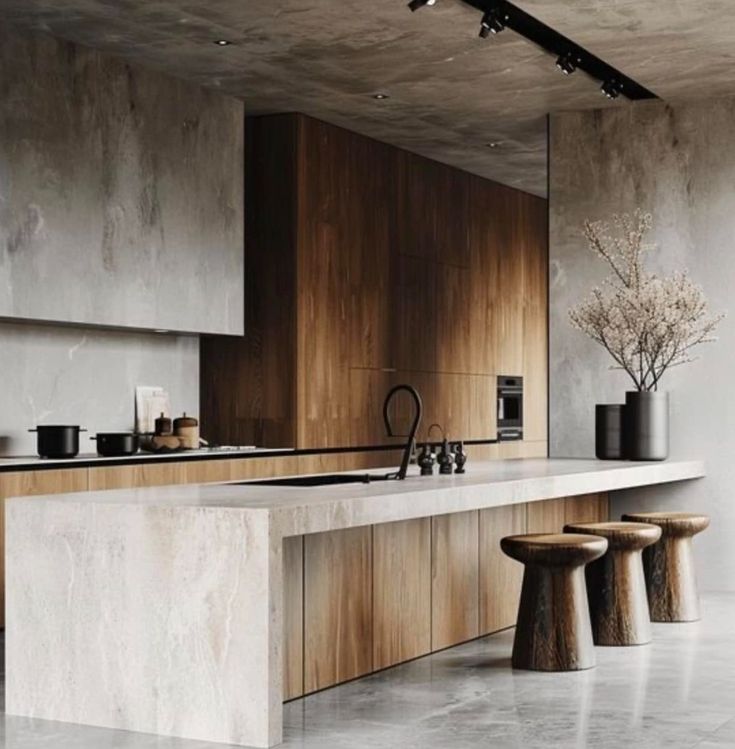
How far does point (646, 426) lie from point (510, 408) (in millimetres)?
4046

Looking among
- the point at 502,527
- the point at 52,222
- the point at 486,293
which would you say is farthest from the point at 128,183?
the point at 486,293

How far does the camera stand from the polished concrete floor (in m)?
4.12

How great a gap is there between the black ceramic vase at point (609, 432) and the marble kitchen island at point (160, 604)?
2.99 metres

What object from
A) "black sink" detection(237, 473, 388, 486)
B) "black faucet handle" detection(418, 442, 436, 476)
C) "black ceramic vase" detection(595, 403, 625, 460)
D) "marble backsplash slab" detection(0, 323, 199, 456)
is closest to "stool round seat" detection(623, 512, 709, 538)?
"black ceramic vase" detection(595, 403, 625, 460)

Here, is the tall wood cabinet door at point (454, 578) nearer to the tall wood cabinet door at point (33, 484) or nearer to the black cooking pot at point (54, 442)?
the tall wood cabinet door at point (33, 484)

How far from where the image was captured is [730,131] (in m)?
7.77

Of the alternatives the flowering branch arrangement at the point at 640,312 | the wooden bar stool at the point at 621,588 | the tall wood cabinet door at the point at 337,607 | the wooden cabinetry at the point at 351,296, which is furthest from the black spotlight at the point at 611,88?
the tall wood cabinet door at the point at 337,607

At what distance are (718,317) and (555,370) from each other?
3.34 ft

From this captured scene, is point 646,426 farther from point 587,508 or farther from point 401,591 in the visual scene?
point 401,591

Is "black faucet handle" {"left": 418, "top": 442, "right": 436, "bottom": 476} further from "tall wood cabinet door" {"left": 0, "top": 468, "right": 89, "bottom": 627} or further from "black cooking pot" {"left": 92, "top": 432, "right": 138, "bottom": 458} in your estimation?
"black cooking pot" {"left": 92, "top": 432, "right": 138, "bottom": 458}

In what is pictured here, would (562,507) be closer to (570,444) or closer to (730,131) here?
(570,444)

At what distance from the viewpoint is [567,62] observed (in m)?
6.83

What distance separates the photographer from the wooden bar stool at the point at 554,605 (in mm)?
5246

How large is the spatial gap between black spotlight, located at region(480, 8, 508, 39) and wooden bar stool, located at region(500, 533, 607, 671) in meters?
2.16
